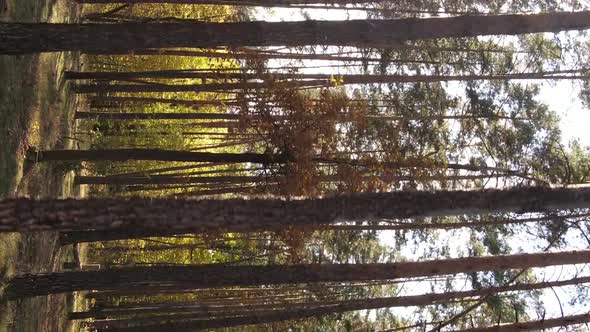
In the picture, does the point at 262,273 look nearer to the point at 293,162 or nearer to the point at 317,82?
the point at 293,162

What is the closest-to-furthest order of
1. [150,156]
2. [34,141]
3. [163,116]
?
[34,141] → [150,156] → [163,116]

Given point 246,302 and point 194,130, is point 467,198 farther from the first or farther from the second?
point 194,130

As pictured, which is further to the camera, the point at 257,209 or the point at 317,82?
the point at 317,82

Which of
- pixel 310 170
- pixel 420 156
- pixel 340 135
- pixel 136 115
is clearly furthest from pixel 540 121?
pixel 136 115

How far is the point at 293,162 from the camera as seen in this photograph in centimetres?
1116

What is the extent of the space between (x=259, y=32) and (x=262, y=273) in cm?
359

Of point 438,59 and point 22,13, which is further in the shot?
point 438,59

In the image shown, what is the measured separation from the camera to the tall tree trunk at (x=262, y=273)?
8711 mm

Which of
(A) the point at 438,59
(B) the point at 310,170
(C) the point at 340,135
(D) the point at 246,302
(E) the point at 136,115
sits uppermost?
(A) the point at 438,59

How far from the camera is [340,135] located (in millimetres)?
12609

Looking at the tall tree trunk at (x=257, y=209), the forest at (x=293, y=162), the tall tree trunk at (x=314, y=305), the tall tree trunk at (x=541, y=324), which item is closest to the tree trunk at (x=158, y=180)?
the forest at (x=293, y=162)

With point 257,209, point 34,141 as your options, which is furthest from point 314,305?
point 257,209

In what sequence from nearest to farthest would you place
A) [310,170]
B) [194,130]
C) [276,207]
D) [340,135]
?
[276,207] < [310,170] < [340,135] < [194,130]

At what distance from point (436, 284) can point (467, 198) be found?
8597 mm
